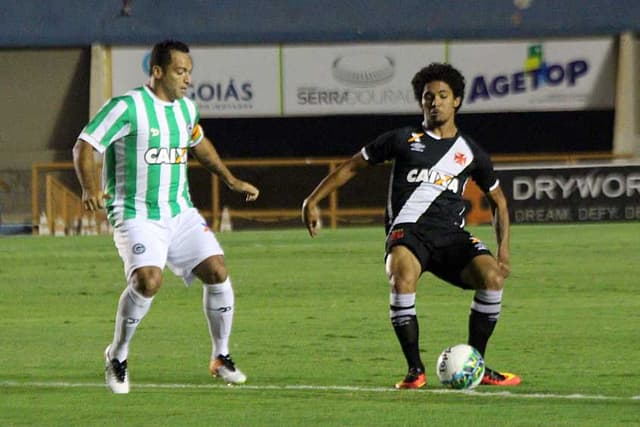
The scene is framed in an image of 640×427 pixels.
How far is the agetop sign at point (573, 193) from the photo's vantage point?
27625mm

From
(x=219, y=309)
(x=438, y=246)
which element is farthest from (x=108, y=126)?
(x=438, y=246)

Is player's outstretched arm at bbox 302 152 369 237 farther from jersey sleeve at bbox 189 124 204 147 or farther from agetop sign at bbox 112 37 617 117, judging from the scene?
agetop sign at bbox 112 37 617 117

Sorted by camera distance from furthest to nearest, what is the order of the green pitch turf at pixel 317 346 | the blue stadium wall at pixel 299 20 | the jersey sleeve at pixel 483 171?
the blue stadium wall at pixel 299 20 < the jersey sleeve at pixel 483 171 < the green pitch turf at pixel 317 346

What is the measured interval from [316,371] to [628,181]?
61.5 feet

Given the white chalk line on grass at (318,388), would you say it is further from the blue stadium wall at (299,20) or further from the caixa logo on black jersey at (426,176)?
the blue stadium wall at (299,20)

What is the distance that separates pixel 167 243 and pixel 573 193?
19.6 m

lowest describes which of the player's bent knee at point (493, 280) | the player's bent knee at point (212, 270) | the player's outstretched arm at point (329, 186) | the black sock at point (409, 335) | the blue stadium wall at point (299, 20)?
the black sock at point (409, 335)

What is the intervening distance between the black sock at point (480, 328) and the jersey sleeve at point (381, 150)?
3.35 feet

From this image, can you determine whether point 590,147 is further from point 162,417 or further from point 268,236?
point 162,417

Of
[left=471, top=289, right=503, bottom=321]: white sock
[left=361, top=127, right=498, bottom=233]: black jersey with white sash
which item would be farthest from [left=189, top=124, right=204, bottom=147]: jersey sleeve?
[left=471, top=289, right=503, bottom=321]: white sock

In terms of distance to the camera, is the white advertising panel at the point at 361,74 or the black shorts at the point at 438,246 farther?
the white advertising panel at the point at 361,74

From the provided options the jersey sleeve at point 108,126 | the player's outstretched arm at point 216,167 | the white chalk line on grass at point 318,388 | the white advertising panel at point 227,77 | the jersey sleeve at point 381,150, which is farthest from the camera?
the white advertising panel at point 227,77

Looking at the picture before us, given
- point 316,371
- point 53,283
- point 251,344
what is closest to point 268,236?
point 53,283

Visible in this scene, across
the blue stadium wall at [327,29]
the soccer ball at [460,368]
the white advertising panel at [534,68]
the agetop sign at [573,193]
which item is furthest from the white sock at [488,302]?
the blue stadium wall at [327,29]
